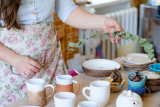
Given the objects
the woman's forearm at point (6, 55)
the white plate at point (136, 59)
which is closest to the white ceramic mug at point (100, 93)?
the woman's forearm at point (6, 55)

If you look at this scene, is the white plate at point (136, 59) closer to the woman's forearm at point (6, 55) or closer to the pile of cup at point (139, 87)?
the pile of cup at point (139, 87)

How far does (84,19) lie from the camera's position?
1.29 metres

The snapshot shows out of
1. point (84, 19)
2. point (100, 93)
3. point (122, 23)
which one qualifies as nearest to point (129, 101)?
point (100, 93)

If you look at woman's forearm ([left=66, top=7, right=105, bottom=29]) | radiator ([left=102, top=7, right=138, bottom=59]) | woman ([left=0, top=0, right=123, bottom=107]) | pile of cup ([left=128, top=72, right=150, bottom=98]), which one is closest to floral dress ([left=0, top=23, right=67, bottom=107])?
woman ([left=0, top=0, right=123, bottom=107])

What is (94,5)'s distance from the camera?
287 centimetres

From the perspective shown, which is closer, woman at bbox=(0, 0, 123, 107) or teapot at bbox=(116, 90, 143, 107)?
teapot at bbox=(116, 90, 143, 107)

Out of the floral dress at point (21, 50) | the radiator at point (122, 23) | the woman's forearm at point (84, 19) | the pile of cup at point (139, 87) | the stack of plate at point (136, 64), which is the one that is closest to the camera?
the pile of cup at point (139, 87)

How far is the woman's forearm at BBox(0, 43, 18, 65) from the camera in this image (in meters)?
1.05

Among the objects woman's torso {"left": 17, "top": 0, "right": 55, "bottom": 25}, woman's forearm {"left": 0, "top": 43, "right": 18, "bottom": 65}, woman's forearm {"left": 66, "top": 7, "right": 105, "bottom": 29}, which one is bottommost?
woman's forearm {"left": 0, "top": 43, "right": 18, "bottom": 65}

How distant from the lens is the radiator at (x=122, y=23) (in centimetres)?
304

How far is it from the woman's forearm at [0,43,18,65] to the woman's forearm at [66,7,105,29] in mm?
432

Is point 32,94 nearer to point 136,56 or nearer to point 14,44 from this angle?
point 14,44

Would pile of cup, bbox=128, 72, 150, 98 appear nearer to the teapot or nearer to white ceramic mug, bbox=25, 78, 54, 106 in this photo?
the teapot

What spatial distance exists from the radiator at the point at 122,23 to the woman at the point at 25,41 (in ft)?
5.88
